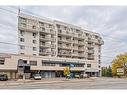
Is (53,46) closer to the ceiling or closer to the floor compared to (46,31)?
closer to the floor

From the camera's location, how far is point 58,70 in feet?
81.1

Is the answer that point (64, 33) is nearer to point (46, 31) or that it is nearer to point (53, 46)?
point (53, 46)

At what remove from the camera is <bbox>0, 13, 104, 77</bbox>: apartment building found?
23.4 meters

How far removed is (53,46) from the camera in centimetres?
2711

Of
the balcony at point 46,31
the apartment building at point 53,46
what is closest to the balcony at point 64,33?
the apartment building at point 53,46

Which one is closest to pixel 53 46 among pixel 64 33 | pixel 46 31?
pixel 46 31

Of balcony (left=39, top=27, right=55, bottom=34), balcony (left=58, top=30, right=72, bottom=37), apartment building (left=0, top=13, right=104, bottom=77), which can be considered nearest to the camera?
apartment building (left=0, top=13, right=104, bottom=77)

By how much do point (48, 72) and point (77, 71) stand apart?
15.6 ft

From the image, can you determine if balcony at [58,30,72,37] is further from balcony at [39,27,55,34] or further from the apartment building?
balcony at [39,27,55,34]

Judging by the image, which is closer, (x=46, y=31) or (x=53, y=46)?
(x=46, y=31)

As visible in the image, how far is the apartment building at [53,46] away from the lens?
23.4m

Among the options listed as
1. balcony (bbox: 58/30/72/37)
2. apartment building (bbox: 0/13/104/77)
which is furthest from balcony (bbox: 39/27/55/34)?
balcony (bbox: 58/30/72/37)
